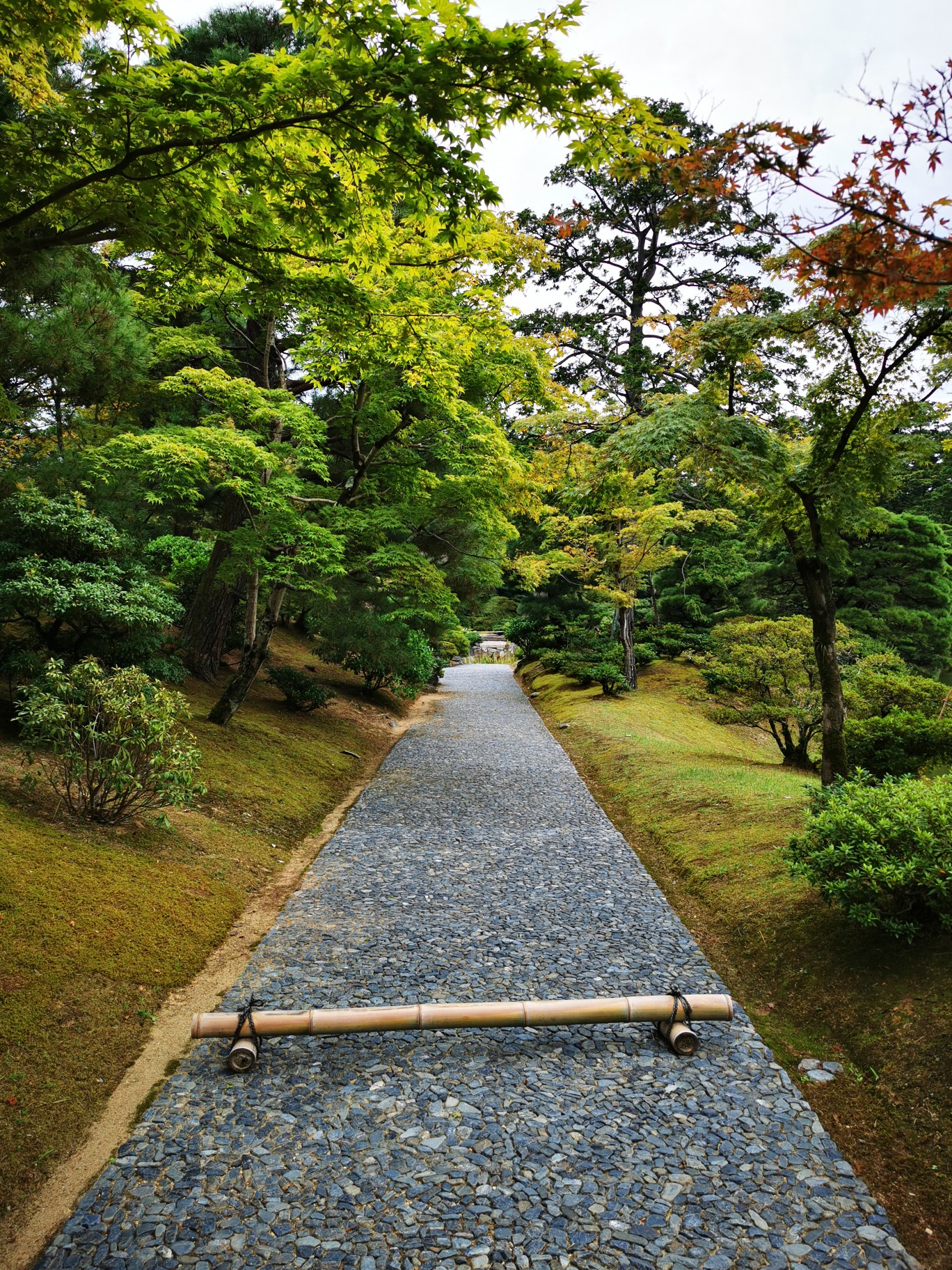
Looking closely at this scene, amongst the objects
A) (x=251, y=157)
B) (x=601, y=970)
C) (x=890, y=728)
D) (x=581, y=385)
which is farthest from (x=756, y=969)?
(x=581, y=385)

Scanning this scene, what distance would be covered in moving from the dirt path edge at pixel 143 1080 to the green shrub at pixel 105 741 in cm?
131

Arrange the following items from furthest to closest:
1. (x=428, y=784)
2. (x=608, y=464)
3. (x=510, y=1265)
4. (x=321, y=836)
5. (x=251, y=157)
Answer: (x=428, y=784) < (x=321, y=836) < (x=608, y=464) < (x=251, y=157) < (x=510, y=1265)

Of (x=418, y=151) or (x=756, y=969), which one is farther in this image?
(x=756, y=969)

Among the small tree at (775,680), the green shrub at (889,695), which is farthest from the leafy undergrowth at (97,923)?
the green shrub at (889,695)

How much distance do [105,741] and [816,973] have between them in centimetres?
597

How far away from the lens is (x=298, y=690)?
42.9 feet

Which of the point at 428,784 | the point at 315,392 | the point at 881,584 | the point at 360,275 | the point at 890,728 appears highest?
the point at 315,392

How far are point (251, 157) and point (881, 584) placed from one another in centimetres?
2011

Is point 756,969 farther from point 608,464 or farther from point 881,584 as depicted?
point 881,584

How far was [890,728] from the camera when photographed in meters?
8.48

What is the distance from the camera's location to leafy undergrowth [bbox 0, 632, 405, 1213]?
3.45 metres

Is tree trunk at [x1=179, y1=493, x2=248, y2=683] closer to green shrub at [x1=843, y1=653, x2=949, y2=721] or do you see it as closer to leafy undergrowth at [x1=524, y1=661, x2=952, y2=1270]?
leafy undergrowth at [x1=524, y1=661, x2=952, y2=1270]

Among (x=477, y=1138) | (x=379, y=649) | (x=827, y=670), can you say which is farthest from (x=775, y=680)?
(x=477, y=1138)

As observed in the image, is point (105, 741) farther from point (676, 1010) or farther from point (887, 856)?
point (887, 856)
